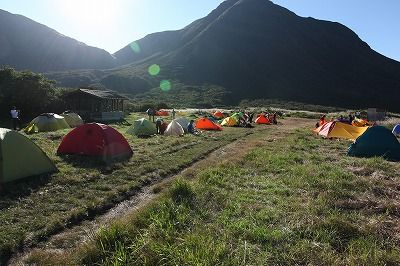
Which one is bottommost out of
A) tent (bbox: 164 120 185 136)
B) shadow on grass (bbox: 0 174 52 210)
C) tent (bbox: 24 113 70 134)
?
tent (bbox: 24 113 70 134)

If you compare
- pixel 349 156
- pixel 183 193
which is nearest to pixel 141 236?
pixel 183 193

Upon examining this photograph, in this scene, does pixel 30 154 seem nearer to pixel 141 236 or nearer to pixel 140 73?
pixel 141 236

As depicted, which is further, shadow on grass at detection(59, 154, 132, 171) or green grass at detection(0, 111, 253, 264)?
shadow on grass at detection(59, 154, 132, 171)

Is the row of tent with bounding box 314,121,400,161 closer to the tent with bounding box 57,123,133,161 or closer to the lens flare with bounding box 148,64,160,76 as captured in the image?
the tent with bounding box 57,123,133,161

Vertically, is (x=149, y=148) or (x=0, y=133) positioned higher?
(x=0, y=133)

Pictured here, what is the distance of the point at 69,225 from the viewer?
9.47 m

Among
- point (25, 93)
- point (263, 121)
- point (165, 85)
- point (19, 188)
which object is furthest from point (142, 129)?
point (165, 85)

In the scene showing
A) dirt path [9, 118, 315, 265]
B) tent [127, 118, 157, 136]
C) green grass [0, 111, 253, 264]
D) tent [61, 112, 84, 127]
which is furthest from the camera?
tent [61, 112, 84, 127]

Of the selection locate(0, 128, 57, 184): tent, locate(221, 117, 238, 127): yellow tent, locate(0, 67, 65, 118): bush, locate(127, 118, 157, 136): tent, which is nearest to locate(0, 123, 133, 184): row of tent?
locate(0, 128, 57, 184): tent

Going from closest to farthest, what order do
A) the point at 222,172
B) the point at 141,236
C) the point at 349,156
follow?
the point at 141,236 → the point at 222,172 → the point at 349,156

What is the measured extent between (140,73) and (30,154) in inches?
7000

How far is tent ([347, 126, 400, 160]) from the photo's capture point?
19750mm

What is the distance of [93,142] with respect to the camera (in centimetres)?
1702

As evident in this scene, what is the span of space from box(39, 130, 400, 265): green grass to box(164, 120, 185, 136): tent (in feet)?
46.7
